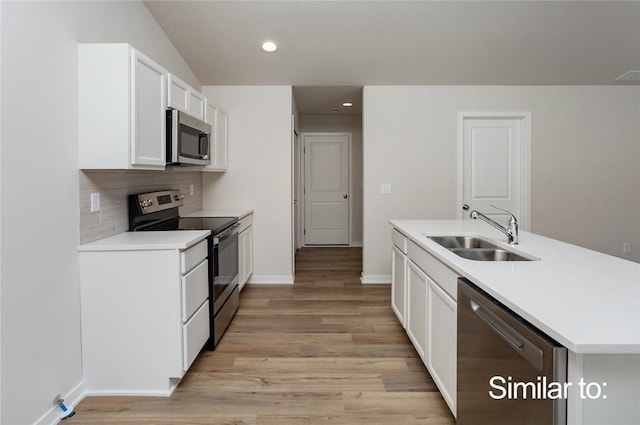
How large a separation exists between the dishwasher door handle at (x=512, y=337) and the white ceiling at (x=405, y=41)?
2575mm

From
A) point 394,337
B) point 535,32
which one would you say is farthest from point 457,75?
point 394,337

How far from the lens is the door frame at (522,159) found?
4402 millimetres

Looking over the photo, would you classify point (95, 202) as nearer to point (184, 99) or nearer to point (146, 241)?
point (146, 241)

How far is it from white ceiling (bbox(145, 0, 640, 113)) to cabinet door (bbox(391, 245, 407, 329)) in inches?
75.9

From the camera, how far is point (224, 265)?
9.77ft

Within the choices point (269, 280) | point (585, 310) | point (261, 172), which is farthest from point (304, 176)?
point (585, 310)

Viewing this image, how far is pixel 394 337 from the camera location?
116 inches

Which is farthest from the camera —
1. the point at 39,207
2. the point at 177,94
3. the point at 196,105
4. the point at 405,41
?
the point at 405,41

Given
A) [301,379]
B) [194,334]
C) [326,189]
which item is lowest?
[301,379]

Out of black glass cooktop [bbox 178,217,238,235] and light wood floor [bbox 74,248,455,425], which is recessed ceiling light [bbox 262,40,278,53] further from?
light wood floor [bbox 74,248,455,425]

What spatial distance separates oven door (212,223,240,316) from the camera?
2734 mm

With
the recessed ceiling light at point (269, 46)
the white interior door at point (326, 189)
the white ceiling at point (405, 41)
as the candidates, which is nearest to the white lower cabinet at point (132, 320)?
the white ceiling at point (405, 41)

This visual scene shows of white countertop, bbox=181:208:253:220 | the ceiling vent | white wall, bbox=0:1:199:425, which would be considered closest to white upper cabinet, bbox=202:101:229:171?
white countertop, bbox=181:208:253:220

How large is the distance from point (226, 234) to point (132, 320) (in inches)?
41.1
